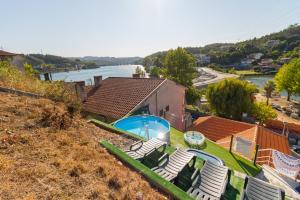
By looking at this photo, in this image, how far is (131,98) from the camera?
647 inches

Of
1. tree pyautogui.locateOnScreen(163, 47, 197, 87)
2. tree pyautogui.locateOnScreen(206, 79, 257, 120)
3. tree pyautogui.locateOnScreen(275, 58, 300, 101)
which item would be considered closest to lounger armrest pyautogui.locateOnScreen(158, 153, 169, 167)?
tree pyautogui.locateOnScreen(206, 79, 257, 120)

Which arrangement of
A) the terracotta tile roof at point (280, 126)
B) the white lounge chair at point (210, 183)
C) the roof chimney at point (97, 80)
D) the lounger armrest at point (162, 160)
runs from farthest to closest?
the terracotta tile roof at point (280, 126) → the roof chimney at point (97, 80) → the lounger armrest at point (162, 160) → the white lounge chair at point (210, 183)

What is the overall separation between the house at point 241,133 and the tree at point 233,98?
854 centimetres

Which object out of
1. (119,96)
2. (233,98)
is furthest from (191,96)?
(119,96)

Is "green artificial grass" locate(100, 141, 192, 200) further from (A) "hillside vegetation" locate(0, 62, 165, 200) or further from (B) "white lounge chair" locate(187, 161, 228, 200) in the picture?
(B) "white lounge chair" locate(187, 161, 228, 200)

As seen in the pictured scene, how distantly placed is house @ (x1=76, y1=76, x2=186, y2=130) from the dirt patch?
850 cm

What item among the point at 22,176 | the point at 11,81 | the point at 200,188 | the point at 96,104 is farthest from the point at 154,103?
the point at 22,176

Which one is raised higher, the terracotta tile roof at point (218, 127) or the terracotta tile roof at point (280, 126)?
the terracotta tile roof at point (218, 127)

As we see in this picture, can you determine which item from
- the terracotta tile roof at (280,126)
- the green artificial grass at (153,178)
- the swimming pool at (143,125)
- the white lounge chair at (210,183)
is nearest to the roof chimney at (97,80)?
the swimming pool at (143,125)

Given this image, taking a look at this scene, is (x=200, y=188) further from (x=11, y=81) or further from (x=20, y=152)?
(x=11, y=81)

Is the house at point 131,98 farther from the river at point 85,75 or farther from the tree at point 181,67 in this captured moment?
the tree at point 181,67

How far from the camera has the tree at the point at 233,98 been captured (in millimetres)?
27875

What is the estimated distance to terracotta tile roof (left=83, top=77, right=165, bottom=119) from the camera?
51.3ft

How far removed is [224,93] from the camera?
28.4 metres
